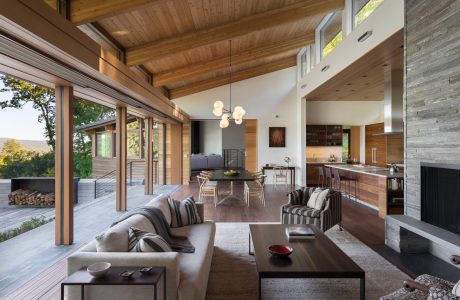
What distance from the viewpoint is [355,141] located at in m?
11.3

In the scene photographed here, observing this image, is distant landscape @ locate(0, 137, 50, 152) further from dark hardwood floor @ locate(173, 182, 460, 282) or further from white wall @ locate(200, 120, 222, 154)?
white wall @ locate(200, 120, 222, 154)

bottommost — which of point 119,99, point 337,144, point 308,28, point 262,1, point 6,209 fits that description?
point 6,209

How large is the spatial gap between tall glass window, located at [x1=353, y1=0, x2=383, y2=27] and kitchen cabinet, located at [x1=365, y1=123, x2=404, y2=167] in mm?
5152

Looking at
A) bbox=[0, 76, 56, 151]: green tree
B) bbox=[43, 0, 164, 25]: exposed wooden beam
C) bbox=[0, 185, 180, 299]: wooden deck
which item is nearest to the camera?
bbox=[0, 185, 180, 299]: wooden deck

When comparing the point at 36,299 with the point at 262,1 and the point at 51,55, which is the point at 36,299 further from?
the point at 262,1

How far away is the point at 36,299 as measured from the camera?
2.51 metres

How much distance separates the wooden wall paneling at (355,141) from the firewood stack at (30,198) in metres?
10.4

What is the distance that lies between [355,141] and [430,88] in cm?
851

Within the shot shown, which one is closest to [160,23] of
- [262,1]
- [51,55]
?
[262,1]

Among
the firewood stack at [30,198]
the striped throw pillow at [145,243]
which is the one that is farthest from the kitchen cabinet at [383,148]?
the firewood stack at [30,198]

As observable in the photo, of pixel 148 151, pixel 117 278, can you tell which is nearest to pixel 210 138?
pixel 148 151

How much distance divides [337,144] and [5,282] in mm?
10417

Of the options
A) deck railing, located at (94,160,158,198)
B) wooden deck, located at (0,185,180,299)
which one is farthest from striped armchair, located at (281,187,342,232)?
deck railing, located at (94,160,158,198)

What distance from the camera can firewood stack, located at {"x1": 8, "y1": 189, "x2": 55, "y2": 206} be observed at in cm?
718
